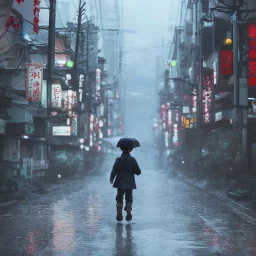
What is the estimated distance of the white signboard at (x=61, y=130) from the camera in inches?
2103

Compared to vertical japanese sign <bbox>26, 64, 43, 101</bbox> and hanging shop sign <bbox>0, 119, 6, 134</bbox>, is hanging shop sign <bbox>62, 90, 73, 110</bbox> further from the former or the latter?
hanging shop sign <bbox>0, 119, 6, 134</bbox>

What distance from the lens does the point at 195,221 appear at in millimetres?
14383

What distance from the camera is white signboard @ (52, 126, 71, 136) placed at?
5341cm

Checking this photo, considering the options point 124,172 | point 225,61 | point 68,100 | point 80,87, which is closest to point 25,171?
point 225,61

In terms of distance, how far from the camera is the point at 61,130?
177 ft

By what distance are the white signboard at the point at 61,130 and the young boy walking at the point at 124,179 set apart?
130 ft

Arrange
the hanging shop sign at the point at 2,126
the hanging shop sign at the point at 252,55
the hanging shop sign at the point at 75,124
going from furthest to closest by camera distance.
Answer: the hanging shop sign at the point at 75,124 → the hanging shop sign at the point at 252,55 → the hanging shop sign at the point at 2,126

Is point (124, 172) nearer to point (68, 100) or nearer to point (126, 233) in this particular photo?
point (126, 233)

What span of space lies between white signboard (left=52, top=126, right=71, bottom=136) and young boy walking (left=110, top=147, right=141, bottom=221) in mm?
39726

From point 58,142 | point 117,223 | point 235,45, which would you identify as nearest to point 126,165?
point 117,223

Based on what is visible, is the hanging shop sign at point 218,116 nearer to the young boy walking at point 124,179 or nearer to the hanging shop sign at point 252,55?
the hanging shop sign at point 252,55

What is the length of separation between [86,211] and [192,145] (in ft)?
171

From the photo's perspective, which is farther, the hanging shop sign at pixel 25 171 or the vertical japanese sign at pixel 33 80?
the vertical japanese sign at pixel 33 80

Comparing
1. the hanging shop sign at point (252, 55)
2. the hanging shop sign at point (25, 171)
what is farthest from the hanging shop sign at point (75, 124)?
the hanging shop sign at point (252, 55)
